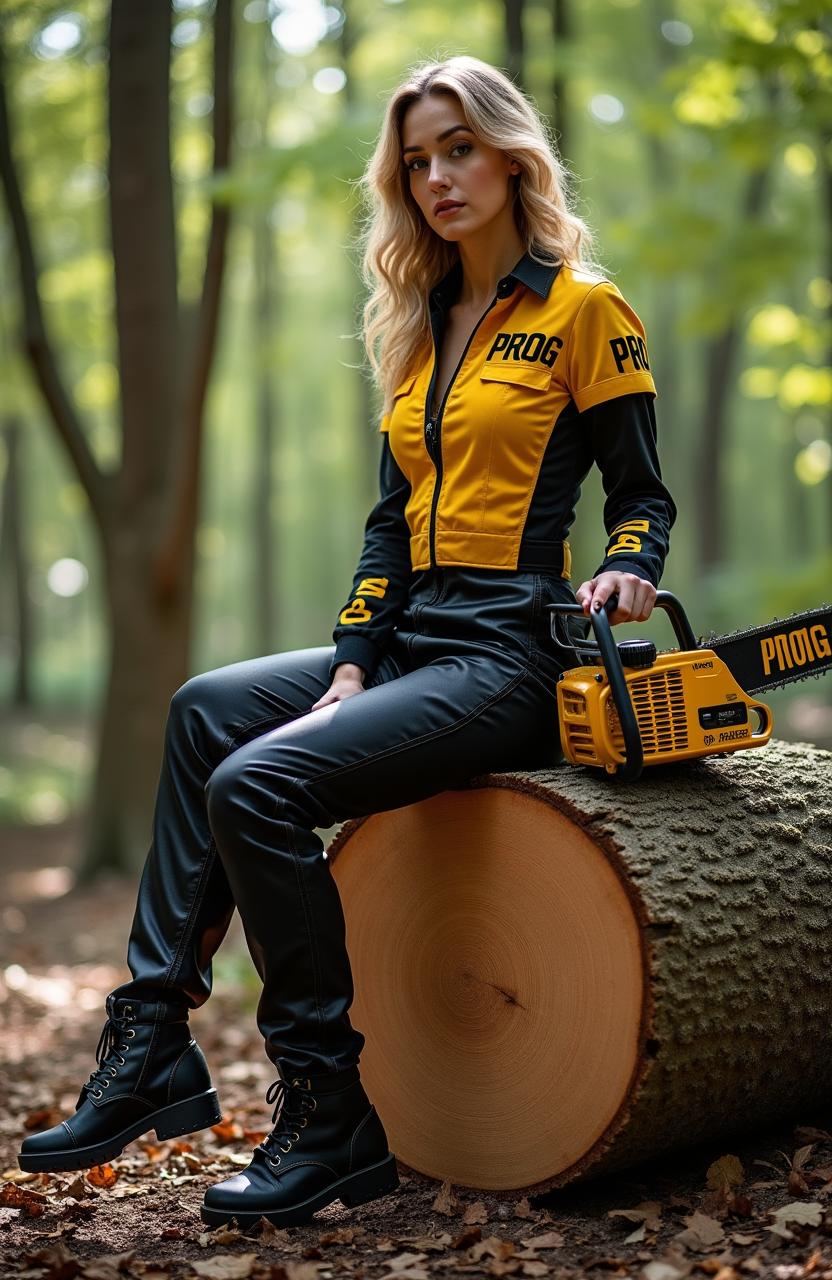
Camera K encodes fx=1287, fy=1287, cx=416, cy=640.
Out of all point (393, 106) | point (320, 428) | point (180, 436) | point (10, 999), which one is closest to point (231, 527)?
point (320, 428)

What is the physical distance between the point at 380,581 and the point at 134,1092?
1.38 metres

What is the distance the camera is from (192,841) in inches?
121

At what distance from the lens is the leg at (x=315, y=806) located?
2.79m

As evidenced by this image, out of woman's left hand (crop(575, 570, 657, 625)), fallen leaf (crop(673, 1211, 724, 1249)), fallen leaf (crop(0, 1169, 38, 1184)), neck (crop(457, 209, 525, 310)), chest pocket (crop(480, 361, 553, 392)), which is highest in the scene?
neck (crop(457, 209, 525, 310))

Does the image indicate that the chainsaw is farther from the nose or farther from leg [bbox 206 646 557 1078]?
the nose

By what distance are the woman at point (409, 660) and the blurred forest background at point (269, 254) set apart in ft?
2.02

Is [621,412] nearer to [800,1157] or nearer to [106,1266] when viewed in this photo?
[800,1157]

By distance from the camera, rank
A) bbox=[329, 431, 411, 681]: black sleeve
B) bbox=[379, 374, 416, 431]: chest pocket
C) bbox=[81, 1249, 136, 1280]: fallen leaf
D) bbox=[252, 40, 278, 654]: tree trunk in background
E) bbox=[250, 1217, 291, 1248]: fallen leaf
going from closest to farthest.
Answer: bbox=[81, 1249, 136, 1280]: fallen leaf
bbox=[250, 1217, 291, 1248]: fallen leaf
bbox=[329, 431, 411, 681]: black sleeve
bbox=[379, 374, 416, 431]: chest pocket
bbox=[252, 40, 278, 654]: tree trunk in background

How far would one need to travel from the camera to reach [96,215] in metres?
15.3

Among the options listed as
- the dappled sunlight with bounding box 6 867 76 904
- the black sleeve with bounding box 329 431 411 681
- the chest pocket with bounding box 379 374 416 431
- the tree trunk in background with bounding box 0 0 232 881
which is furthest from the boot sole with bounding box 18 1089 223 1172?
the dappled sunlight with bounding box 6 867 76 904

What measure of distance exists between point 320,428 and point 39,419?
30.3ft

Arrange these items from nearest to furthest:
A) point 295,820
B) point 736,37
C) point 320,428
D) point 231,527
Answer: point 295,820 → point 736,37 → point 320,428 → point 231,527

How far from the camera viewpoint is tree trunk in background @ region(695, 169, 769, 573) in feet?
49.6

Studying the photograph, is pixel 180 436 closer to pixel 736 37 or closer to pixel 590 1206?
pixel 736 37
